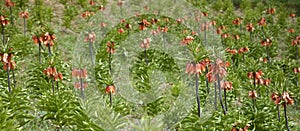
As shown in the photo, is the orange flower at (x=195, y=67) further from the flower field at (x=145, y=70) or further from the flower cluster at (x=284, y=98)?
the flower cluster at (x=284, y=98)

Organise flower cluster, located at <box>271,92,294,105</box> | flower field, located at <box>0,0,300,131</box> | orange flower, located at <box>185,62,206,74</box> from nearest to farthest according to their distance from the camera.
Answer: orange flower, located at <box>185,62,206,74</box>
flower cluster, located at <box>271,92,294,105</box>
flower field, located at <box>0,0,300,131</box>

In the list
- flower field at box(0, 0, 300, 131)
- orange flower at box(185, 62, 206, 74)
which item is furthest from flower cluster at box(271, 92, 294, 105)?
orange flower at box(185, 62, 206, 74)

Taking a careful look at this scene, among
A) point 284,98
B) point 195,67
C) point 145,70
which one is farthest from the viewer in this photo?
point 145,70

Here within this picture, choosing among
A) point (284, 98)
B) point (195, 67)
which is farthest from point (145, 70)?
point (284, 98)

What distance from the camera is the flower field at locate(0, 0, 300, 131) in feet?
25.5

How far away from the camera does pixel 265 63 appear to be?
13445 mm

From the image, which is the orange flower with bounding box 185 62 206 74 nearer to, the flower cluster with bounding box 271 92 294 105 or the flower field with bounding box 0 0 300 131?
the flower field with bounding box 0 0 300 131

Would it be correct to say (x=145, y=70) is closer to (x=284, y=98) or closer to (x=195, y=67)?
(x=195, y=67)

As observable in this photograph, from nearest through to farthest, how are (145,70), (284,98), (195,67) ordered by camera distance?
1. (195,67)
2. (284,98)
3. (145,70)

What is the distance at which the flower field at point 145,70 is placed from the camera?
7777 mm

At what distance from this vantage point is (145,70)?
37.3 ft

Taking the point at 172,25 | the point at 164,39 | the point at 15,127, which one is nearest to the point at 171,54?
the point at 164,39

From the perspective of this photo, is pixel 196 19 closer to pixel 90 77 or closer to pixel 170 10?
pixel 170 10

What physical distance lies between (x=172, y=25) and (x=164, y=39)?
6.96ft
